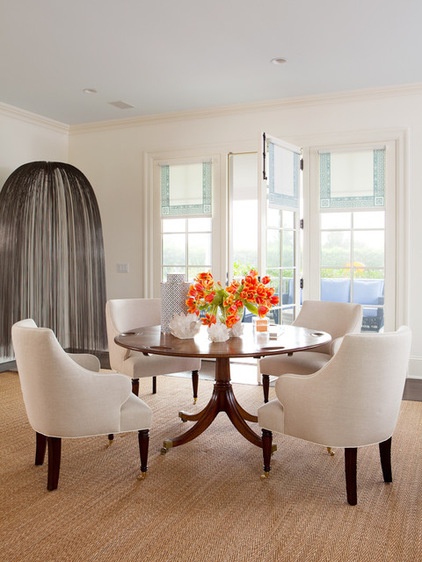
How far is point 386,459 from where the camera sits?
279cm

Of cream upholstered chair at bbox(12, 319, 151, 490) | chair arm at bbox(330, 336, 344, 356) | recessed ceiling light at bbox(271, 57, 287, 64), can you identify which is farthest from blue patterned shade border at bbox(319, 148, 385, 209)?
cream upholstered chair at bbox(12, 319, 151, 490)

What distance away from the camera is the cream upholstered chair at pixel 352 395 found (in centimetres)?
246

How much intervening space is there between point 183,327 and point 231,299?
35 centimetres

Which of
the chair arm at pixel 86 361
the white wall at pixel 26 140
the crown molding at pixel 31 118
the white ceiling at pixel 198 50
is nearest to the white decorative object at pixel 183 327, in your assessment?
the chair arm at pixel 86 361

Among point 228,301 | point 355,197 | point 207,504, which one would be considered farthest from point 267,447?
point 355,197

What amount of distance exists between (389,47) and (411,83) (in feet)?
3.22

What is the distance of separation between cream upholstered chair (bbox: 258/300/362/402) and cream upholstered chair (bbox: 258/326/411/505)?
3.43ft

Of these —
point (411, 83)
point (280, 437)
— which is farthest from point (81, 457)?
point (411, 83)

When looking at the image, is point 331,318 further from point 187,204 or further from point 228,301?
point 187,204

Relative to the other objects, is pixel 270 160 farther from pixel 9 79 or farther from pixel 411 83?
pixel 9 79

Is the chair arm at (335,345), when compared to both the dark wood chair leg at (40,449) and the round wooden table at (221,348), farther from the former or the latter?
the dark wood chair leg at (40,449)

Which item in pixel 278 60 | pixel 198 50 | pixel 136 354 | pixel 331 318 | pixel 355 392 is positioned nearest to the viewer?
pixel 355 392

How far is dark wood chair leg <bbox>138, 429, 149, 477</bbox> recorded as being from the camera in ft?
9.30

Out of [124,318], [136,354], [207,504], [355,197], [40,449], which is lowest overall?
[207,504]
